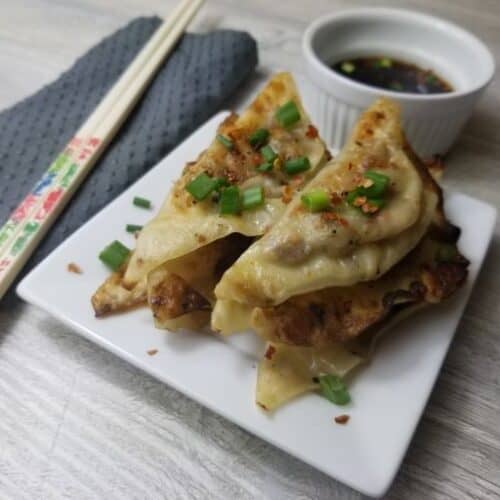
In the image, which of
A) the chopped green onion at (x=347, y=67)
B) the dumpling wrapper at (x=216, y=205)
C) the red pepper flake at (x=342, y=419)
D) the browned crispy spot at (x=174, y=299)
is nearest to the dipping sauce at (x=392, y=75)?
the chopped green onion at (x=347, y=67)

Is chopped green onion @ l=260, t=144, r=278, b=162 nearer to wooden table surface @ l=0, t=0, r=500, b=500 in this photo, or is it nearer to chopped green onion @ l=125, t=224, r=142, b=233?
chopped green onion @ l=125, t=224, r=142, b=233

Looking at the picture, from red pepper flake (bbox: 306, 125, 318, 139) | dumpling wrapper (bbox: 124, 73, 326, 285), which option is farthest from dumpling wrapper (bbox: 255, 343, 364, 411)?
red pepper flake (bbox: 306, 125, 318, 139)

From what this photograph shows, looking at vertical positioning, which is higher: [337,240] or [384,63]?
[337,240]

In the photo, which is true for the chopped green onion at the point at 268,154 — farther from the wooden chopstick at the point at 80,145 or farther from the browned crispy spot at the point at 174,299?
the wooden chopstick at the point at 80,145

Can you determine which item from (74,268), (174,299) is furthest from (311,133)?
(74,268)

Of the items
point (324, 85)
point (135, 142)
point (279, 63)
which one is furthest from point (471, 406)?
point (279, 63)

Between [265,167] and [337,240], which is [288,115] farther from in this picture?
[337,240]

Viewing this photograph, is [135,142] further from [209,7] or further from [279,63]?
[209,7]
